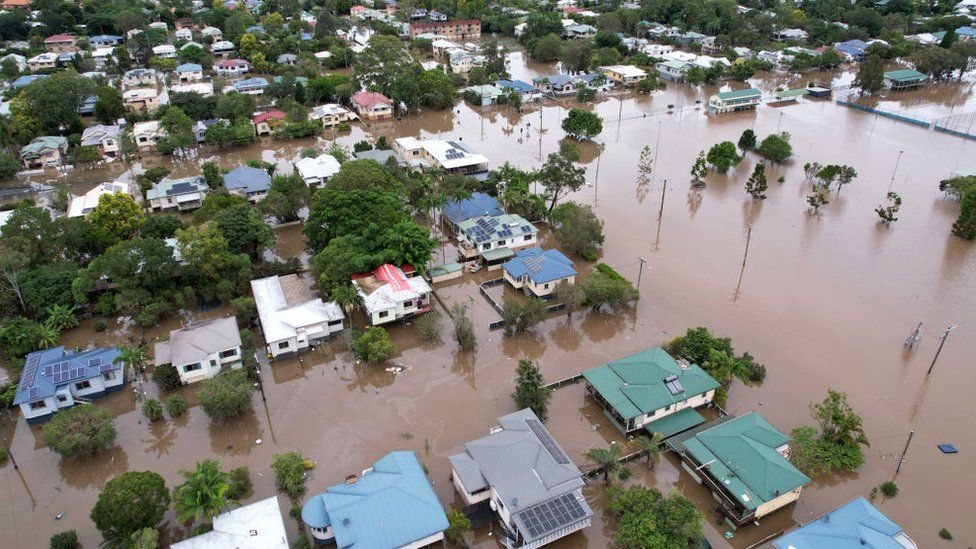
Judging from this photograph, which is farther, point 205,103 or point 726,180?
point 205,103

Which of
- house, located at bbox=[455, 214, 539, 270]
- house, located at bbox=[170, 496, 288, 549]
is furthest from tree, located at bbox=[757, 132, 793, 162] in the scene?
house, located at bbox=[170, 496, 288, 549]

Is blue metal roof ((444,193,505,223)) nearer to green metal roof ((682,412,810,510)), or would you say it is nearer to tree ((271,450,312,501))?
tree ((271,450,312,501))

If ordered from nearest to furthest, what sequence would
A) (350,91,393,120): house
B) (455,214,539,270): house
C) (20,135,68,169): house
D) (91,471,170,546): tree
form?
(91,471,170,546): tree → (455,214,539,270): house → (20,135,68,169): house → (350,91,393,120): house

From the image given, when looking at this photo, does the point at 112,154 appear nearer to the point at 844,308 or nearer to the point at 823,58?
the point at 844,308

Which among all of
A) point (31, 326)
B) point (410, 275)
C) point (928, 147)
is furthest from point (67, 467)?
point (928, 147)

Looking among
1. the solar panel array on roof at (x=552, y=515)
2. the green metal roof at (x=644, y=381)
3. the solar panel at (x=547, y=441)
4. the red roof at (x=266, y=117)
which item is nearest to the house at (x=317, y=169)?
the red roof at (x=266, y=117)
